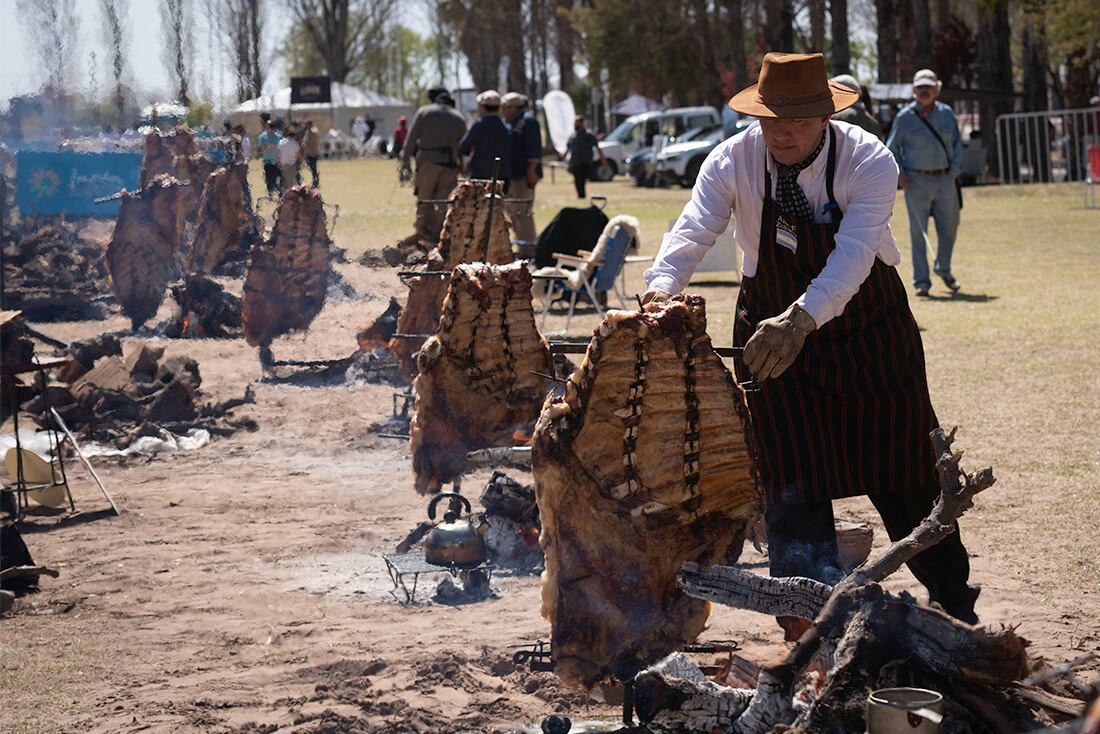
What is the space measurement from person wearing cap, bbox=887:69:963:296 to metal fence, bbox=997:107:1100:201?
17168 millimetres

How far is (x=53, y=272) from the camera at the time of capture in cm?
1816

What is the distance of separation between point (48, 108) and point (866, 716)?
1381 cm

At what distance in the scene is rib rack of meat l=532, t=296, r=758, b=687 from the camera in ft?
13.3

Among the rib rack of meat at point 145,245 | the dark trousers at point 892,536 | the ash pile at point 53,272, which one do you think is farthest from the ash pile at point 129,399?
the dark trousers at point 892,536

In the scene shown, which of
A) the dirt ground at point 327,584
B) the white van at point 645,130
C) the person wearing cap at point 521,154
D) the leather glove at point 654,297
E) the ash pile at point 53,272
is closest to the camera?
the leather glove at point 654,297

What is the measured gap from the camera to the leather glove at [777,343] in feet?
13.1

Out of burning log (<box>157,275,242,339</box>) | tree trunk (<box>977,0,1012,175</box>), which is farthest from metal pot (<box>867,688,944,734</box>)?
tree trunk (<box>977,0,1012,175</box>)

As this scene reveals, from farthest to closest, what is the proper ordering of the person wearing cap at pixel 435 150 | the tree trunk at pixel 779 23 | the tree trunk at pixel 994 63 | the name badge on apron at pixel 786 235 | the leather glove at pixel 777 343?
the tree trunk at pixel 779 23, the tree trunk at pixel 994 63, the person wearing cap at pixel 435 150, the name badge on apron at pixel 786 235, the leather glove at pixel 777 343

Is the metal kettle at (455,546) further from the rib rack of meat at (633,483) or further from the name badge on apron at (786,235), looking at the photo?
the name badge on apron at (786,235)

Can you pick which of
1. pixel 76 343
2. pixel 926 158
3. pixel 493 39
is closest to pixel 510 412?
pixel 76 343

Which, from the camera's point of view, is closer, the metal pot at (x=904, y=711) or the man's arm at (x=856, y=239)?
the metal pot at (x=904, y=711)

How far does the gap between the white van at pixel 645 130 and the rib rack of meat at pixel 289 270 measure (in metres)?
30.4

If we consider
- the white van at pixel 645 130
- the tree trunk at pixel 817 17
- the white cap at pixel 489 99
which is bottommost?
the white cap at pixel 489 99

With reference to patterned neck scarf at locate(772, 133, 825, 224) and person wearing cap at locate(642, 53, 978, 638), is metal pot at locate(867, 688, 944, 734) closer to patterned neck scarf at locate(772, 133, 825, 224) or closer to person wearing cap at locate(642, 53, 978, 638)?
person wearing cap at locate(642, 53, 978, 638)
